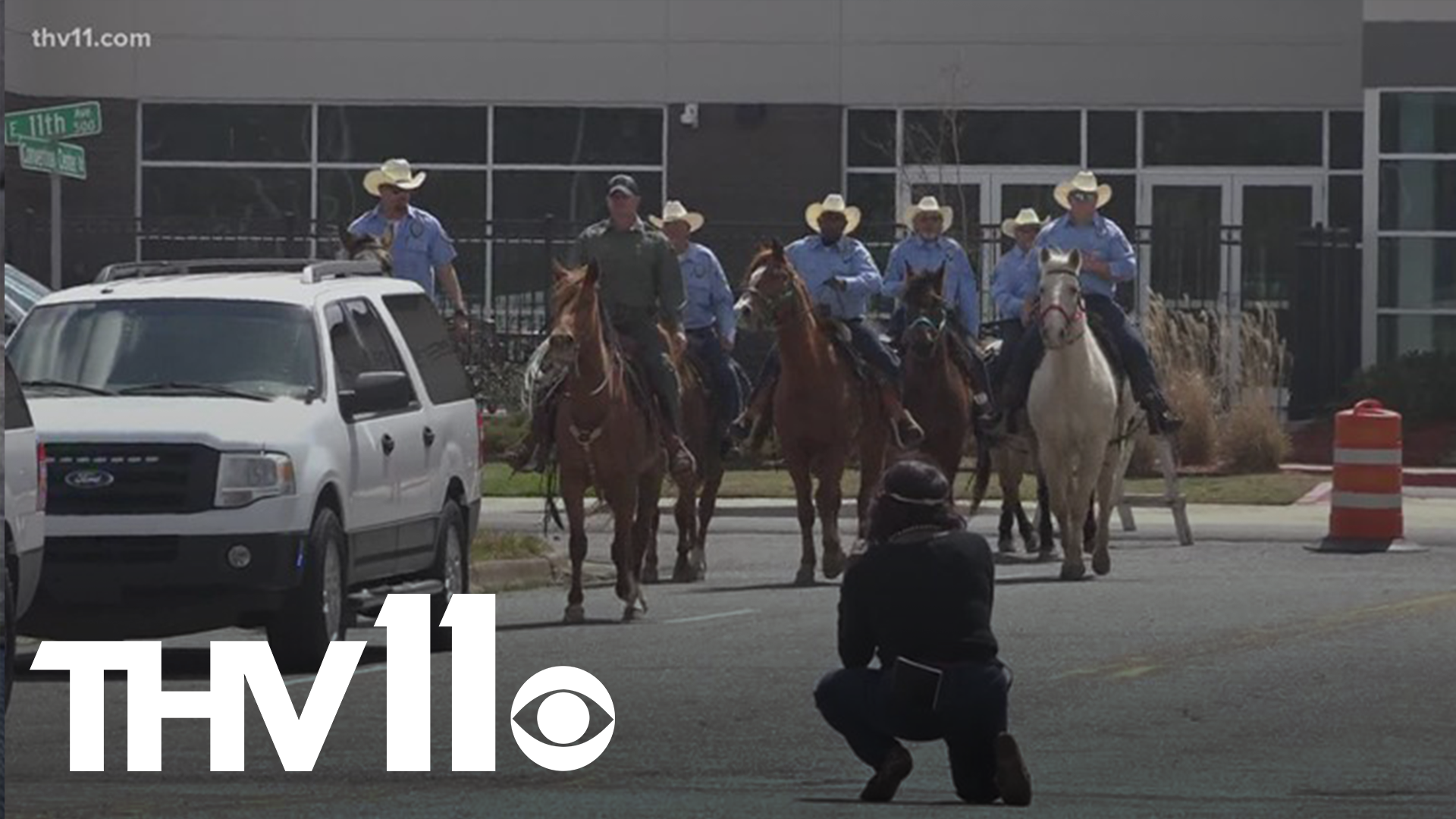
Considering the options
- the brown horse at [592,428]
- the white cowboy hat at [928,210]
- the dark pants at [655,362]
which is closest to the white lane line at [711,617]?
the brown horse at [592,428]

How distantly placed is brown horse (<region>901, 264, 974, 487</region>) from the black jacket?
11.2 m

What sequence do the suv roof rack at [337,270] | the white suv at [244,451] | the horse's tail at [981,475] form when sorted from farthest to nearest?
the horse's tail at [981,475] → the suv roof rack at [337,270] → the white suv at [244,451]

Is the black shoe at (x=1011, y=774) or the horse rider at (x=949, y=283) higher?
the horse rider at (x=949, y=283)

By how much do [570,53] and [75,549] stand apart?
28363 millimetres

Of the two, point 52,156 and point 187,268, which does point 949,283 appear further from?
point 52,156

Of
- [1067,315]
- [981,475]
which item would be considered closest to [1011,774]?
[1067,315]

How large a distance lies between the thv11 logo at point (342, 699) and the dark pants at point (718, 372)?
14.5 feet

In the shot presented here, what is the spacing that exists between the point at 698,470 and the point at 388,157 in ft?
72.8

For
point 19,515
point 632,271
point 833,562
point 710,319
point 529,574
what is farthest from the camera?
point 710,319

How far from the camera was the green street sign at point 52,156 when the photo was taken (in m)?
28.6

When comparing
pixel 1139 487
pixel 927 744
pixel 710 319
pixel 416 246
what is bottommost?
pixel 927 744

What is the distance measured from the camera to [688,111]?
145ft

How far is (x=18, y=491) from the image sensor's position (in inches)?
596

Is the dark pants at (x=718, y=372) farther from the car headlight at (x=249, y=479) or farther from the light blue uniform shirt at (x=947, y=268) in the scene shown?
the car headlight at (x=249, y=479)
